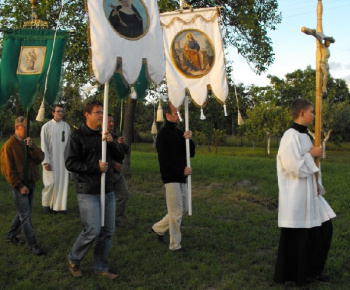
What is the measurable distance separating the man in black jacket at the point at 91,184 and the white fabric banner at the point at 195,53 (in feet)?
7.13

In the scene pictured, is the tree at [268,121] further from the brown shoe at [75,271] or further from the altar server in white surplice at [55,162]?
the brown shoe at [75,271]

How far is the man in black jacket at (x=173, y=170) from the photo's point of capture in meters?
6.51

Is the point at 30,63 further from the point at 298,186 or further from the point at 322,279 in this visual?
the point at 322,279

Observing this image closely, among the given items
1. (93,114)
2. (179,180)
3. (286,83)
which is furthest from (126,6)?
(286,83)

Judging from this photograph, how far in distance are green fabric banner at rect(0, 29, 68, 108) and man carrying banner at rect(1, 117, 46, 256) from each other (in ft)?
1.76

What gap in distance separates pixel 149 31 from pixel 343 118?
34.8 metres

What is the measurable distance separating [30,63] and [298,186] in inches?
165

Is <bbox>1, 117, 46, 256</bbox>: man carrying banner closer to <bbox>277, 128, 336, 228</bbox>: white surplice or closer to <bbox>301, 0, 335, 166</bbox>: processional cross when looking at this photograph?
<bbox>277, 128, 336, 228</bbox>: white surplice

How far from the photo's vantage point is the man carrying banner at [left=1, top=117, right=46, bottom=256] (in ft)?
20.5

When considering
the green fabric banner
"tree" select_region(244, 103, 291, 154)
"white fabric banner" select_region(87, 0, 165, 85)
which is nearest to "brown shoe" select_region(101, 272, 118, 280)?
"white fabric banner" select_region(87, 0, 165, 85)

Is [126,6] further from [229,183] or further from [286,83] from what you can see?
[286,83]

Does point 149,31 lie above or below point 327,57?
above

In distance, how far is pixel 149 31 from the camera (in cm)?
644

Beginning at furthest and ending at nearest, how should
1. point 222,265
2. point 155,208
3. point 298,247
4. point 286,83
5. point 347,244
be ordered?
point 286,83 → point 155,208 → point 347,244 → point 222,265 → point 298,247
